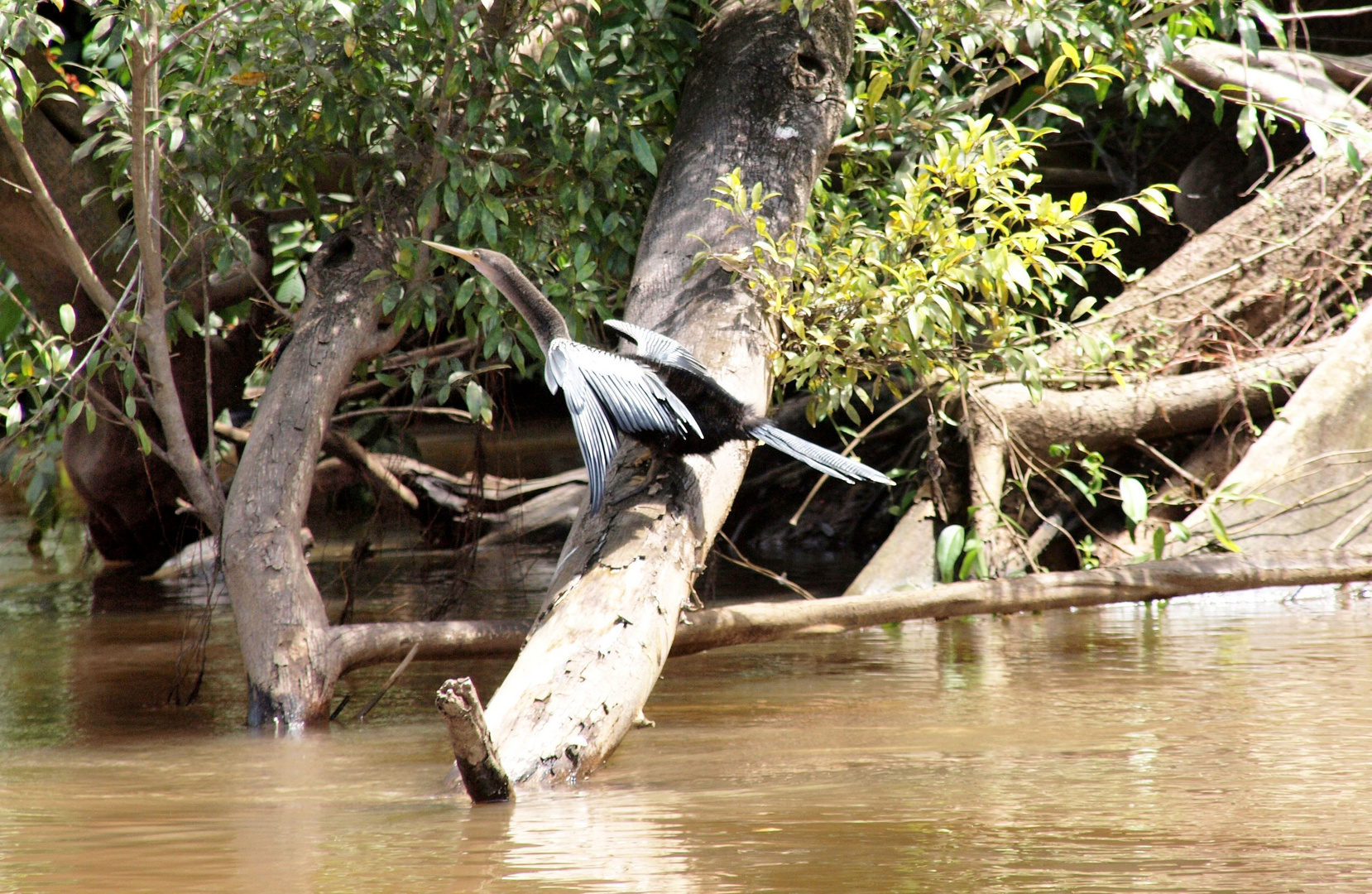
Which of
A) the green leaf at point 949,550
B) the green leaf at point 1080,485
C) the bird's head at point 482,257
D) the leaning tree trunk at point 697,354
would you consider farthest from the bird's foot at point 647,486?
the green leaf at point 1080,485

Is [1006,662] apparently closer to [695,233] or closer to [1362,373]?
[695,233]

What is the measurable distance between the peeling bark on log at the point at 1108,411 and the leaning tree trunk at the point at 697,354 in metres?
1.33

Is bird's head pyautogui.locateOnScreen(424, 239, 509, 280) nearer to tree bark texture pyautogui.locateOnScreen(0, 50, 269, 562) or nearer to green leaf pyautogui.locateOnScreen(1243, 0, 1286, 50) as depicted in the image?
tree bark texture pyautogui.locateOnScreen(0, 50, 269, 562)

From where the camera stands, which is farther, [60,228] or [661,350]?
[60,228]

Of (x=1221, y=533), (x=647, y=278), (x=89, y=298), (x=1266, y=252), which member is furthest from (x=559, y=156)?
(x=1266, y=252)

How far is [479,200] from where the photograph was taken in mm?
4012

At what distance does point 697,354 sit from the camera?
12.6 feet

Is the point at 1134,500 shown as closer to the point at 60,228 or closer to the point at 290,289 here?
the point at 290,289

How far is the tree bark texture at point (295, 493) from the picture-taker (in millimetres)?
3727

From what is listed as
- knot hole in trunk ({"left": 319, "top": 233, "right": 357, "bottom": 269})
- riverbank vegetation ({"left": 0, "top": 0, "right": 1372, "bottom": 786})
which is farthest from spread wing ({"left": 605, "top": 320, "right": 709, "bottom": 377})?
knot hole in trunk ({"left": 319, "top": 233, "right": 357, "bottom": 269})

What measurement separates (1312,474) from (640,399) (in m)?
3.28

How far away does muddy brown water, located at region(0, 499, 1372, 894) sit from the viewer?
2246 mm

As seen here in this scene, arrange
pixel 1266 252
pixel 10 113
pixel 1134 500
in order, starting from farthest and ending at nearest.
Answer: pixel 1266 252, pixel 1134 500, pixel 10 113

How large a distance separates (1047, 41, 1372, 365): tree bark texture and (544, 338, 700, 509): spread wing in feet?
9.34
